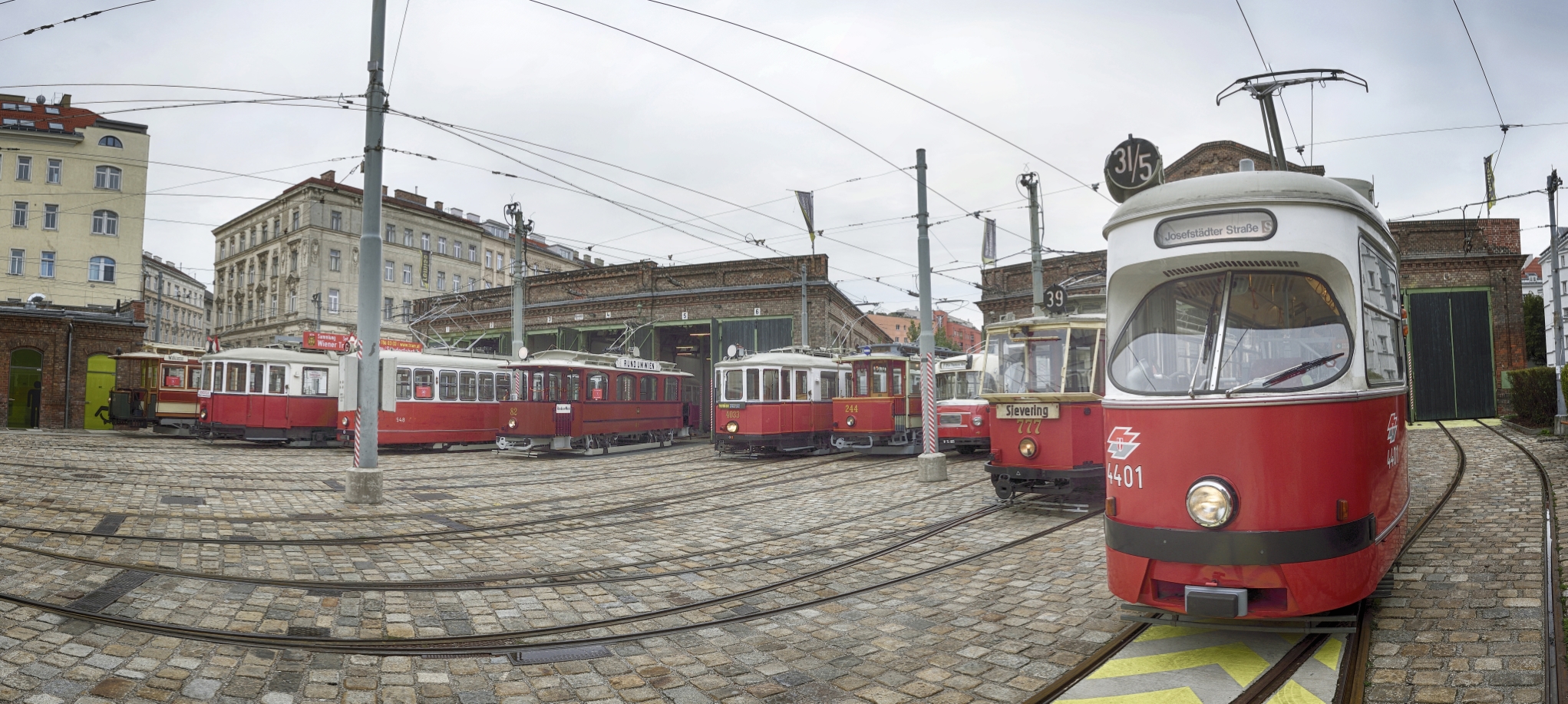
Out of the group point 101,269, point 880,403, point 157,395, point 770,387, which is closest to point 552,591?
point 770,387

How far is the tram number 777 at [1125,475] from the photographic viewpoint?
14.9 ft

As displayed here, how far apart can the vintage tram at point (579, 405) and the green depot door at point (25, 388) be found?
62.0ft

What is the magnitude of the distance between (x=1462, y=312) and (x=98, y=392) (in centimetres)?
4718

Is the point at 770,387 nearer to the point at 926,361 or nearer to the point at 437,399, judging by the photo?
the point at 926,361

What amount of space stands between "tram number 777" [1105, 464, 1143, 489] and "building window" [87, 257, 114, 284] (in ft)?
157

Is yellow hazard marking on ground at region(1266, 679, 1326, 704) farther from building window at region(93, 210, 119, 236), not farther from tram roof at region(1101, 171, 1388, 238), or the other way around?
building window at region(93, 210, 119, 236)

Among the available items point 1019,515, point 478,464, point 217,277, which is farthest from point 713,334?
point 217,277

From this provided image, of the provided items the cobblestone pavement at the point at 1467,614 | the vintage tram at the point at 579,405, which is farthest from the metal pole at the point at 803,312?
the cobblestone pavement at the point at 1467,614

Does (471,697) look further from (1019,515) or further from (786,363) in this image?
(786,363)

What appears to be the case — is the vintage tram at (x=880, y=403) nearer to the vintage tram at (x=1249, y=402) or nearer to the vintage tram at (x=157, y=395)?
the vintage tram at (x=1249, y=402)

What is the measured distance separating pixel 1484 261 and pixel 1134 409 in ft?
89.5

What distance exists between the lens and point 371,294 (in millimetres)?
11102

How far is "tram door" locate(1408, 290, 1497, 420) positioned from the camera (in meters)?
23.9

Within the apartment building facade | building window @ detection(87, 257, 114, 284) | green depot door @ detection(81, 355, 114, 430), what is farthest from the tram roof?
building window @ detection(87, 257, 114, 284)
